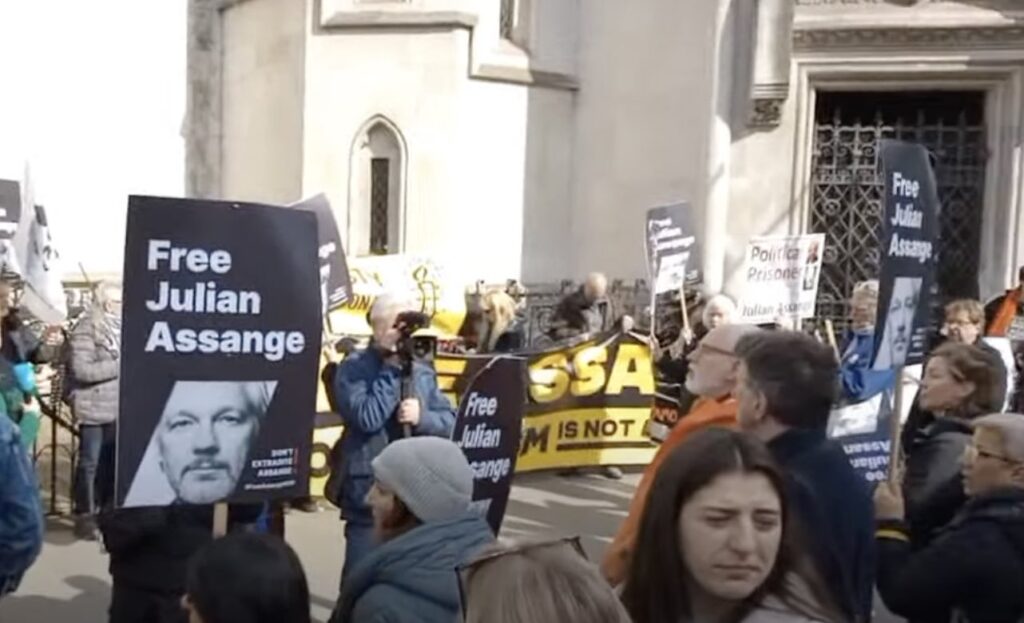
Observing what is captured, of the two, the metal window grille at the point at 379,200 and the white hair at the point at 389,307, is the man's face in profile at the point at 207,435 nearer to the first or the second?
the white hair at the point at 389,307

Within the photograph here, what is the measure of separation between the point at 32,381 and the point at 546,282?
9.33 m

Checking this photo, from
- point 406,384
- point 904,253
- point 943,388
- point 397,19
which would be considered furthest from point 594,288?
point 943,388

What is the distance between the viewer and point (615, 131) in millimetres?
16391

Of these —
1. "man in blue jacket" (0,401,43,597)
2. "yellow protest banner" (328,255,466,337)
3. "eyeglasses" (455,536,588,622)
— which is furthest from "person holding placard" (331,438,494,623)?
"yellow protest banner" (328,255,466,337)

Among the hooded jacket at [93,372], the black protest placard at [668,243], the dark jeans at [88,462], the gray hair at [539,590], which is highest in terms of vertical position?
the black protest placard at [668,243]

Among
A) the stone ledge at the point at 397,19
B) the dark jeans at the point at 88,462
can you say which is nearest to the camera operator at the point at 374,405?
the dark jeans at the point at 88,462

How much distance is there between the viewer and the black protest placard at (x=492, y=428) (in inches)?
202

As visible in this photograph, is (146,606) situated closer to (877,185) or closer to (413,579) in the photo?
(413,579)

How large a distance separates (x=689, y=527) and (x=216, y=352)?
1.93 meters

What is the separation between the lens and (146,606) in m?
4.17

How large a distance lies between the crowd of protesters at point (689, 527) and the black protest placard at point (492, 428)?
19.2 inches

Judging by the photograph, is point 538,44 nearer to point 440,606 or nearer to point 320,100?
point 320,100

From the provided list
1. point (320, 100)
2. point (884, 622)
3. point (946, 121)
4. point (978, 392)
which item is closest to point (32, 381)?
point (884, 622)

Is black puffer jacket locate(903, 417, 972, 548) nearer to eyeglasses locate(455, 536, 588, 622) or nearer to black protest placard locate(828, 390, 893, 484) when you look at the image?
black protest placard locate(828, 390, 893, 484)
